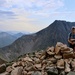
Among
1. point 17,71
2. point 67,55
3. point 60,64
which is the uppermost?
point 67,55

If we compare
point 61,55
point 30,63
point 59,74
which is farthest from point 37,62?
point 59,74

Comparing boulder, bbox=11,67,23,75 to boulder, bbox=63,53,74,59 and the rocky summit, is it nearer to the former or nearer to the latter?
the rocky summit

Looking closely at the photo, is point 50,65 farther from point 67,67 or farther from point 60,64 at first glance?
point 67,67

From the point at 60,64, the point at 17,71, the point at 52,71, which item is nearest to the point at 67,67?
the point at 60,64

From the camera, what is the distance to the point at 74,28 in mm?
14273

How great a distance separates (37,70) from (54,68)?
4.10 ft

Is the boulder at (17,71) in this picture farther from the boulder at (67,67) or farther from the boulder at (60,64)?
the boulder at (67,67)

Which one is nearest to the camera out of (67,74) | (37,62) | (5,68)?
(67,74)

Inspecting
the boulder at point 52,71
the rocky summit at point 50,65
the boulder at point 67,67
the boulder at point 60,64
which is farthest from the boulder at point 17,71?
the boulder at point 67,67

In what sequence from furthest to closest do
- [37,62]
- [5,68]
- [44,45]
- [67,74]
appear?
[44,45], [5,68], [37,62], [67,74]

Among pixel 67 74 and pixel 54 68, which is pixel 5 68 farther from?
pixel 67 74

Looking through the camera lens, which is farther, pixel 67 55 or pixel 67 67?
pixel 67 55

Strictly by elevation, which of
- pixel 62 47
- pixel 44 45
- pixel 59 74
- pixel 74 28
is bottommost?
pixel 44 45

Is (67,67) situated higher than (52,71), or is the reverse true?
(67,67)
